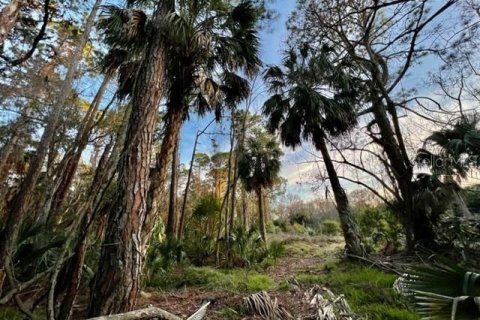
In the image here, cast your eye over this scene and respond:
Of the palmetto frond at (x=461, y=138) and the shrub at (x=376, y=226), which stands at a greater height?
the palmetto frond at (x=461, y=138)

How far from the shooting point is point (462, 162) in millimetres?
7148

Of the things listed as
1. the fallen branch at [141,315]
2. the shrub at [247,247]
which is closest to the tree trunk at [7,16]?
the fallen branch at [141,315]

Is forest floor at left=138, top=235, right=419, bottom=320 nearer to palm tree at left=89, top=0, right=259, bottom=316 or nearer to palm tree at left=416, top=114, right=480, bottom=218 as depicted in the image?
palm tree at left=89, top=0, right=259, bottom=316

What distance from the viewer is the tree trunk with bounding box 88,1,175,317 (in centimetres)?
290

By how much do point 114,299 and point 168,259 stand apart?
469 cm

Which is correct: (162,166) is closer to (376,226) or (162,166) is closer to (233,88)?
(233,88)

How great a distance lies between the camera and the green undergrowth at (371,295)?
141 inches

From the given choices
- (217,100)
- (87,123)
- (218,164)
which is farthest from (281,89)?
(218,164)

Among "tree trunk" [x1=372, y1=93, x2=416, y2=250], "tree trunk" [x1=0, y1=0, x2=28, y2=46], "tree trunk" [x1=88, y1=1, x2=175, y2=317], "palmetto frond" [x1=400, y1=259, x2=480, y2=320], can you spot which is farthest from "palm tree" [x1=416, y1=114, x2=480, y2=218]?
"tree trunk" [x1=0, y1=0, x2=28, y2=46]

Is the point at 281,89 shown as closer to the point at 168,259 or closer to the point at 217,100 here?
the point at 217,100

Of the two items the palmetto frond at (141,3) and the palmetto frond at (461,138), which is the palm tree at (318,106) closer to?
the palmetto frond at (461,138)

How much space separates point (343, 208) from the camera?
370 inches

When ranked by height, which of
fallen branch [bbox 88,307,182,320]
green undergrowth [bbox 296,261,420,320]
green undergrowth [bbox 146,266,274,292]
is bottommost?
green undergrowth [bbox 296,261,420,320]

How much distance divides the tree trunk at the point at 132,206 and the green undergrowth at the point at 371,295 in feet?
9.21
